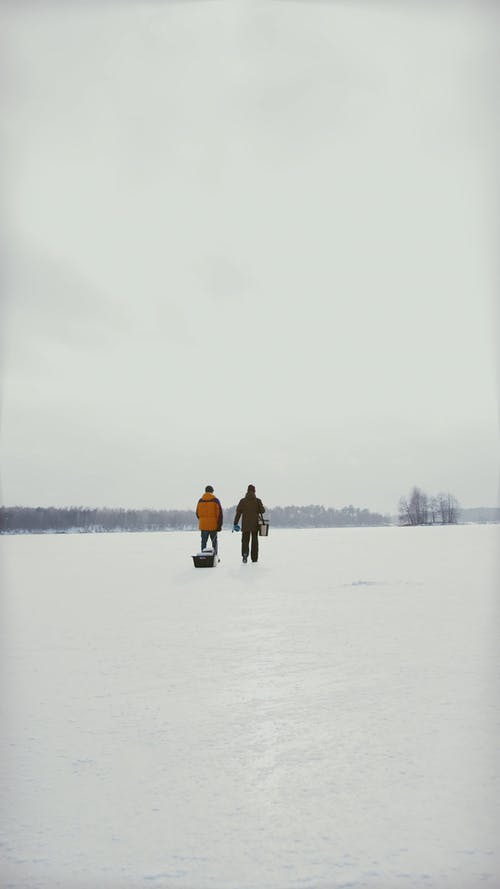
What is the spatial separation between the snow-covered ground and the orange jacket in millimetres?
7910

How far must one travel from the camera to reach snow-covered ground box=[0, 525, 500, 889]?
250 cm

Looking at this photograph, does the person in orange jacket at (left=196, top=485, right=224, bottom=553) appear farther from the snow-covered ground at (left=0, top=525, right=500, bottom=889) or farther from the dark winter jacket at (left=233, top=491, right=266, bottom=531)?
the snow-covered ground at (left=0, top=525, right=500, bottom=889)

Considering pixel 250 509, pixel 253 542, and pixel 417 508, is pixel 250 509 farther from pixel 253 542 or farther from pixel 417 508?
pixel 417 508

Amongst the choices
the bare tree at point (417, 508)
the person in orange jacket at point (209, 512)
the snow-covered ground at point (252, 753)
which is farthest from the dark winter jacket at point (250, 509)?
the bare tree at point (417, 508)

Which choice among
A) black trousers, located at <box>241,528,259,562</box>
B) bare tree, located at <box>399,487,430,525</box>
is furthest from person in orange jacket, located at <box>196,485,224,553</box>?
bare tree, located at <box>399,487,430,525</box>

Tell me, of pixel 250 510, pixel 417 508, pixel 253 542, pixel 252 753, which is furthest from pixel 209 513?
pixel 417 508

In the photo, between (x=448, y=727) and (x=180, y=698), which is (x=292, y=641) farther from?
(x=448, y=727)

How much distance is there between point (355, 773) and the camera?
332cm

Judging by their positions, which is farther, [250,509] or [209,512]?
[250,509]

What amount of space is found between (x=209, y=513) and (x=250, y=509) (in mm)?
984

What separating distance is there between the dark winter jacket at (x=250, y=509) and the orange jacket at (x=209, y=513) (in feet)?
1.83

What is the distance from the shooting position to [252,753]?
11.9 ft

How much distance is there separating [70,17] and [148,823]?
1342 cm

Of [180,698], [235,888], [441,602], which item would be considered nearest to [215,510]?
[441,602]
